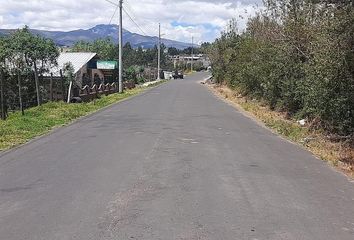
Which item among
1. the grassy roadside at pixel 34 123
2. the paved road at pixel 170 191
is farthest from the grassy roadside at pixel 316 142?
the grassy roadside at pixel 34 123

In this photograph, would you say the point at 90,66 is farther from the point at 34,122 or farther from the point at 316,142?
the point at 316,142

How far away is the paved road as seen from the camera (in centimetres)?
599

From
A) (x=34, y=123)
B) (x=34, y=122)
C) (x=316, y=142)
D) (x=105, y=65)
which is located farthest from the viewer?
(x=105, y=65)

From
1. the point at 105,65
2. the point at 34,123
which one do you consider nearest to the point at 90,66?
the point at 105,65

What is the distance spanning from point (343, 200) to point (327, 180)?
1.50m

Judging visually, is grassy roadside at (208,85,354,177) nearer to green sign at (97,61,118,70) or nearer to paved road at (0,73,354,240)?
paved road at (0,73,354,240)

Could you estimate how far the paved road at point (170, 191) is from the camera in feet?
19.7

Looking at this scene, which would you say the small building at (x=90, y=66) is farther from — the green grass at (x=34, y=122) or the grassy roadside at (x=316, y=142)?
the grassy roadside at (x=316, y=142)

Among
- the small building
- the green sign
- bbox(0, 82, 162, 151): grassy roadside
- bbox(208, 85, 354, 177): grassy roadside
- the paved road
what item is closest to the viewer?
the paved road

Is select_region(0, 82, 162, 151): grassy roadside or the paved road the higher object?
the paved road

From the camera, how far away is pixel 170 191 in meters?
7.74

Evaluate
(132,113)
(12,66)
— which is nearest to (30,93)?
(12,66)

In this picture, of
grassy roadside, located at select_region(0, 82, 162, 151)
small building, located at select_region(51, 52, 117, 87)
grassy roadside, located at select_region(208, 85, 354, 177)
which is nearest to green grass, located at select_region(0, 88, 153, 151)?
grassy roadside, located at select_region(0, 82, 162, 151)

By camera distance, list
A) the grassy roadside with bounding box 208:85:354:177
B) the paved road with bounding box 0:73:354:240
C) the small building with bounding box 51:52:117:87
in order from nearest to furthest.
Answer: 1. the paved road with bounding box 0:73:354:240
2. the grassy roadside with bounding box 208:85:354:177
3. the small building with bounding box 51:52:117:87
